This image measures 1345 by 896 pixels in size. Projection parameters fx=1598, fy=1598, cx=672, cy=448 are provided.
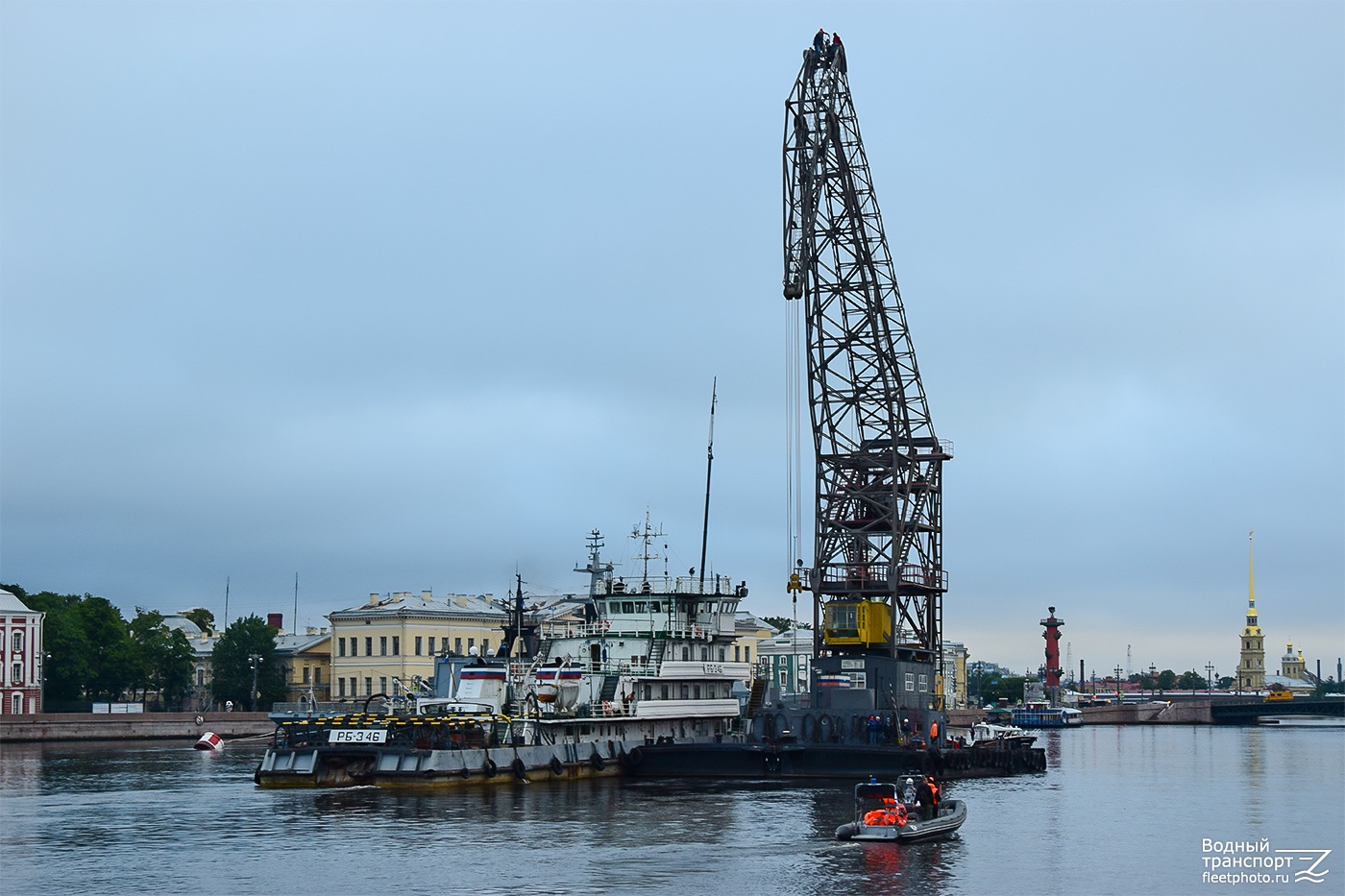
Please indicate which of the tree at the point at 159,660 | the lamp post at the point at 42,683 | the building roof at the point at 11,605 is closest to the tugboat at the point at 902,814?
the lamp post at the point at 42,683

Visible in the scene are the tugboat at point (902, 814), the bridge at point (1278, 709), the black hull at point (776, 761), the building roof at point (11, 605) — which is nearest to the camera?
the tugboat at point (902, 814)

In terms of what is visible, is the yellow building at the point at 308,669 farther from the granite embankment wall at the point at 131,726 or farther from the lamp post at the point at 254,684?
the granite embankment wall at the point at 131,726

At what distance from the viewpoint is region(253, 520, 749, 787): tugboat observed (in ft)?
193

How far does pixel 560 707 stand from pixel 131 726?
6213cm

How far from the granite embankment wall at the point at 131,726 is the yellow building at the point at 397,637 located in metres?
A: 12.7

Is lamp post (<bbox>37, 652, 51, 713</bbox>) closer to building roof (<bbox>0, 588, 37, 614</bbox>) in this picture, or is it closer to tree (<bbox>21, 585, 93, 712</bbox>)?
tree (<bbox>21, 585, 93, 712</bbox>)

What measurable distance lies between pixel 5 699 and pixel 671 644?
69718mm

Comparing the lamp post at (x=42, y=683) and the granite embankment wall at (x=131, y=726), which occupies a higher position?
the lamp post at (x=42, y=683)

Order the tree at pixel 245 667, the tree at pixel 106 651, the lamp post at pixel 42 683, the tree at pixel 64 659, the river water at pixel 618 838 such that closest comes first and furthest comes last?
the river water at pixel 618 838 → the lamp post at pixel 42 683 → the tree at pixel 64 659 → the tree at pixel 106 651 → the tree at pixel 245 667

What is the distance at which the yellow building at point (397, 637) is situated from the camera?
5241 inches

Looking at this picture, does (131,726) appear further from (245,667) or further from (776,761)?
(776,761)

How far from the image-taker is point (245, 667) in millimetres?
143750

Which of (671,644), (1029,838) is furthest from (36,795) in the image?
(1029,838)

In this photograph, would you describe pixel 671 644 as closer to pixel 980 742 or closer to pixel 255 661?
pixel 980 742
